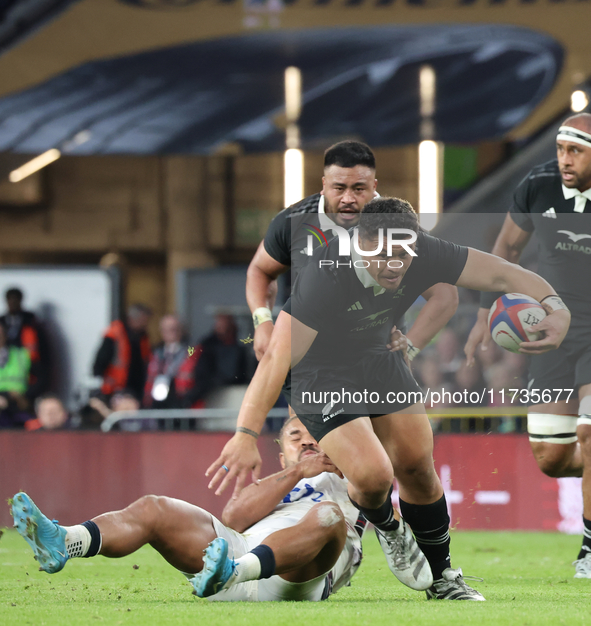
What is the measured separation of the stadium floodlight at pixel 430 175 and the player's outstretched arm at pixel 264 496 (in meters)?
13.1

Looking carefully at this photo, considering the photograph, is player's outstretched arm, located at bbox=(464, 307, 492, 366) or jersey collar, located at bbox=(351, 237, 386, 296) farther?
player's outstretched arm, located at bbox=(464, 307, 492, 366)

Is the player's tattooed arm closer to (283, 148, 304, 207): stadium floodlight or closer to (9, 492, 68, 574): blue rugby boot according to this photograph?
(9, 492, 68, 574): blue rugby boot

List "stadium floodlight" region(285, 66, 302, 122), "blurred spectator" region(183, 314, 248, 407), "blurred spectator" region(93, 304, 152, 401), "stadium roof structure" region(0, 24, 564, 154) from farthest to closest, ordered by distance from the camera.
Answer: "stadium floodlight" region(285, 66, 302, 122) < "stadium roof structure" region(0, 24, 564, 154) < "blurred spectator" region(93, 304, 152, 401) < "blurred spectator" region(183, 314, 248, 407)

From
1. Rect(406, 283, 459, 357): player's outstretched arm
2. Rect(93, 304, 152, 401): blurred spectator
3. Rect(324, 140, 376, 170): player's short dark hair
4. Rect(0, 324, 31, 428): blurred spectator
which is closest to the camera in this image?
Rect(406, 283, 459, 357): player's outstretched arm

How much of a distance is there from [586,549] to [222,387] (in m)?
5.24

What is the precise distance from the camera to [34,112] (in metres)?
15.1

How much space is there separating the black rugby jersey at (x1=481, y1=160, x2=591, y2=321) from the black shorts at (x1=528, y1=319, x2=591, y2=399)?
0.47ft

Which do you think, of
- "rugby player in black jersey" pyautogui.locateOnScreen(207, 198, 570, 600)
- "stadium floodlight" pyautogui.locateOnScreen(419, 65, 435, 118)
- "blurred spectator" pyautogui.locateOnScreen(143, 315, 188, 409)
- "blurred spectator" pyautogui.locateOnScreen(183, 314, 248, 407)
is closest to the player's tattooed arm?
"rugby player in black jersey" pyautogui.locateOnScreen(207, 198, 570, 600)

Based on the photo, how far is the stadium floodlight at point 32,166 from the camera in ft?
60.7

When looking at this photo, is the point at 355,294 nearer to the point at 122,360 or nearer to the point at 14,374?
the point at 122,360

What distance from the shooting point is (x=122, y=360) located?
12.1 metres

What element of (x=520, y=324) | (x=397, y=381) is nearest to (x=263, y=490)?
(x=397, y=381)

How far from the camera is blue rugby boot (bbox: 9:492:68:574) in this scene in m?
4.46

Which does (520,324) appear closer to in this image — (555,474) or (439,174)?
(555,474)
